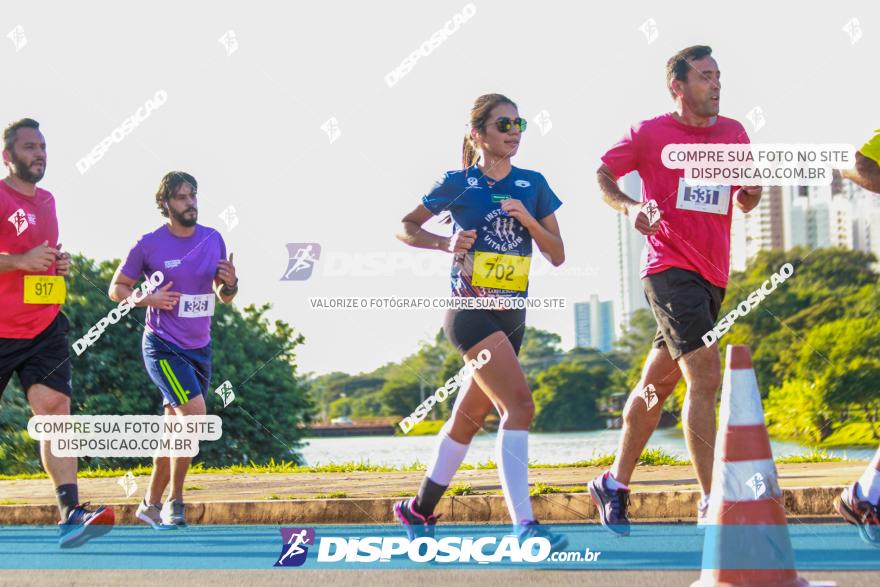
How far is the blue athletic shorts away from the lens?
25.0 ft

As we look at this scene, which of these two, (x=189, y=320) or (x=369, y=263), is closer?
(x=189, y=320)

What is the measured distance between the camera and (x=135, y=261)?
25.6 ft

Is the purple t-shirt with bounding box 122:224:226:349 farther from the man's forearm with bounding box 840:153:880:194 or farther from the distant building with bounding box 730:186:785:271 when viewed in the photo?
the distant building with bounding box 730:186:785:271

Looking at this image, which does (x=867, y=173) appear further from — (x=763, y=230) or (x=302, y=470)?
(x=763, y=230)

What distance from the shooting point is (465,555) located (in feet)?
19.6

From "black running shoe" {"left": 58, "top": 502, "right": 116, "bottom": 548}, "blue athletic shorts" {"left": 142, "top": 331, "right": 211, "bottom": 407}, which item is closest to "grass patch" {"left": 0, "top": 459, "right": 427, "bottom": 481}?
"blue athletic shorts" {"left": 142, "top": 331, "right": 211, "bottom": 407}

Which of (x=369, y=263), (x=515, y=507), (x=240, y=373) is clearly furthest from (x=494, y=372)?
(x=240, y=373)

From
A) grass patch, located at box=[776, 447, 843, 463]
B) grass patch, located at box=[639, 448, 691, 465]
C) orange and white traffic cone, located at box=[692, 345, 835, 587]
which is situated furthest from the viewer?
grass patch, located at box=[639, 448, 691, 465]

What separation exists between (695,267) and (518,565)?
1.66 meters

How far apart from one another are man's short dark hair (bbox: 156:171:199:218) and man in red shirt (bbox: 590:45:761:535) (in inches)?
109

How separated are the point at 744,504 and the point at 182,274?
429 cm

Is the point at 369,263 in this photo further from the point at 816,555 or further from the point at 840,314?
the point at 840,314

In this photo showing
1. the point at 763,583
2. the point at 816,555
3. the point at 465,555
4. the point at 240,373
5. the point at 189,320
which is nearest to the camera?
the point at 763,583

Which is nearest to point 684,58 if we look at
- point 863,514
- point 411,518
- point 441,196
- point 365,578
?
point 441,196
